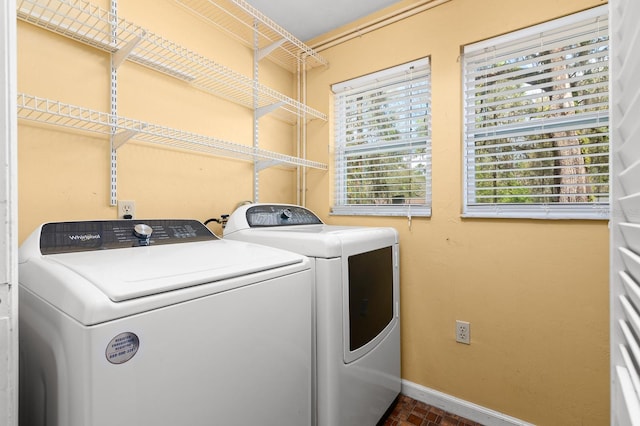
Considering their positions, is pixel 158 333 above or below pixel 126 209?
below

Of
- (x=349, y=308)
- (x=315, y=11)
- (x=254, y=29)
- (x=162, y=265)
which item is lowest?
(x=349, y=308)

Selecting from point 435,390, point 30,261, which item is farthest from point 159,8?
point 435,390

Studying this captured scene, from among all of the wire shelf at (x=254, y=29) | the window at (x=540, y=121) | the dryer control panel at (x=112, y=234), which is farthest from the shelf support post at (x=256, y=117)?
the window at (x=540, y=121)

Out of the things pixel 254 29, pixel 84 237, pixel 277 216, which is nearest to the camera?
pixel 84 237

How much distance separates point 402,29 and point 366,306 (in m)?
1.72

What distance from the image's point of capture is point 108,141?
4.56 ft

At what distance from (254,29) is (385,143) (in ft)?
3.74

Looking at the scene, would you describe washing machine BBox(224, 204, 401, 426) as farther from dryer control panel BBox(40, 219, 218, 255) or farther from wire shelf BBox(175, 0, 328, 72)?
wire shelf BBox(175, 0, 328, 72)

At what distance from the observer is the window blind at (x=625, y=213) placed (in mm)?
522

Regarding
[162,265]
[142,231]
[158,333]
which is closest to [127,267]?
[162,265]

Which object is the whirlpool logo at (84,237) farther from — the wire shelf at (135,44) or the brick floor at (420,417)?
the brick floor at (420,417)

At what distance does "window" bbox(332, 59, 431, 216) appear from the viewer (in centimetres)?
195

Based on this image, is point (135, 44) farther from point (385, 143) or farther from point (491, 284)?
point (491, 284)

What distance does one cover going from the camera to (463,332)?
172 cm
